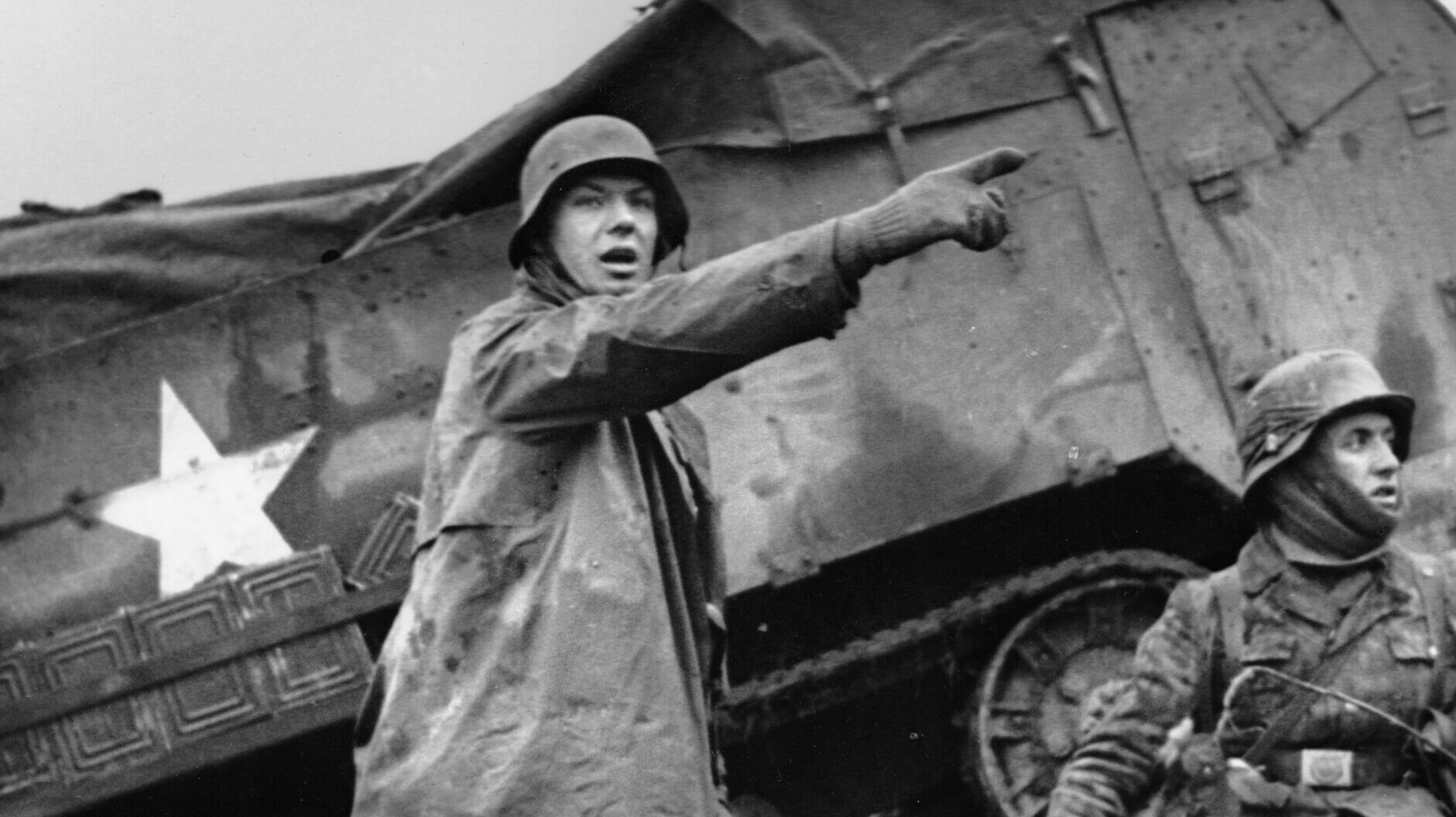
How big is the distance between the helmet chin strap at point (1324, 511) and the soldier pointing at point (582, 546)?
8.56 ft

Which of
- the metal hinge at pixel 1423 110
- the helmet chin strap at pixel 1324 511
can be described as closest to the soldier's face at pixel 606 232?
the helmet chin strap at pixel 1324 511

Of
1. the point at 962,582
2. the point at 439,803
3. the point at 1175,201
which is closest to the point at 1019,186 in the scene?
the point at 1175,201

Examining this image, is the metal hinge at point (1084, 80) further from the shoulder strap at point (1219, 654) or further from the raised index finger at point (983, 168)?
the raised index finger at point (983, 168)

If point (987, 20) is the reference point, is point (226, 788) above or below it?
below

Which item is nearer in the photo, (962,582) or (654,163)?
(654,163)

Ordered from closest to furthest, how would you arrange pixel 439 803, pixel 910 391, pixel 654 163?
1. pixel 439 803
2. pixel 654 163
3. pixel 910 391

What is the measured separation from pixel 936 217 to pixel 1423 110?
5859mm

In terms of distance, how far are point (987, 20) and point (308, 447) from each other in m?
2.89

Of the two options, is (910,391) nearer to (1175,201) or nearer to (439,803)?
(1175,201)

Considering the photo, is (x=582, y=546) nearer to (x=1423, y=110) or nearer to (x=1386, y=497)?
(x=1386, y=497)

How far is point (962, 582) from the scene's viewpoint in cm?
1006

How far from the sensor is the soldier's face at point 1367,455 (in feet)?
23.8

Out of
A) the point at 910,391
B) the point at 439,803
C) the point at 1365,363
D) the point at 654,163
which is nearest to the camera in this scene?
the point at 439,803

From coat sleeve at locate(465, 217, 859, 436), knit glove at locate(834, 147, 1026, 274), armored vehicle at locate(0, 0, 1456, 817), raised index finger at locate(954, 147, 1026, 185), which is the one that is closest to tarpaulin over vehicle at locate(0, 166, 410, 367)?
armored vehicle at locate(0, 0, 1456, 817)
